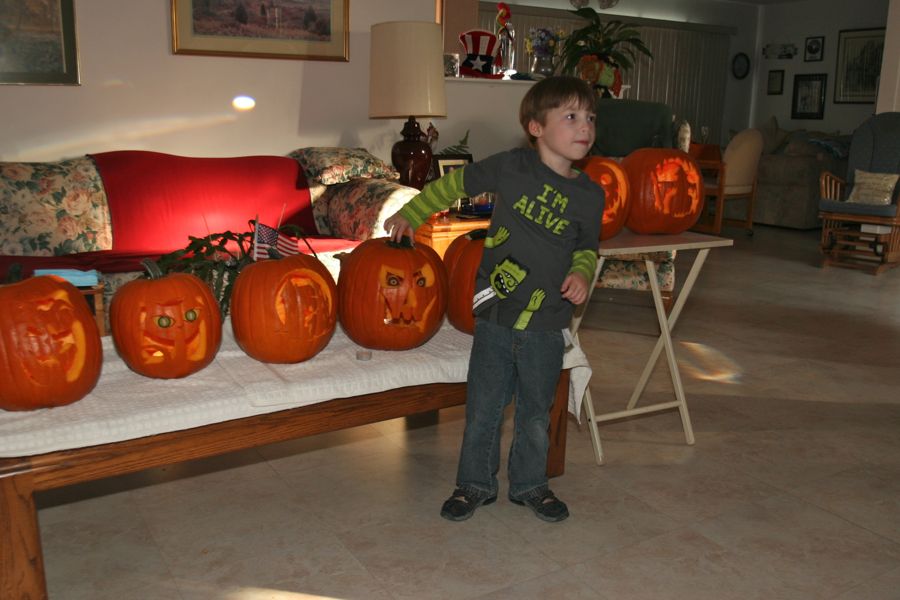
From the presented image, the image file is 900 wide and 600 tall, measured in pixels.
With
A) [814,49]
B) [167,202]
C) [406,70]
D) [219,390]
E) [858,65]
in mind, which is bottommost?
[219,390]

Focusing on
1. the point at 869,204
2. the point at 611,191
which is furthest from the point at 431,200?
the point at 869,204

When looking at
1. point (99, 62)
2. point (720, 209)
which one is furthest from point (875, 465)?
point (720, 209)

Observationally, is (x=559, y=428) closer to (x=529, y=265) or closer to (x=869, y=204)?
(x=529, y=265)

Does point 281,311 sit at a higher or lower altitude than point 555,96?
lower

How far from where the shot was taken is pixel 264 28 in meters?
4.51

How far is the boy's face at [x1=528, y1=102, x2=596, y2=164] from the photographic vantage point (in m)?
2.00

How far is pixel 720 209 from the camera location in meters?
7.82

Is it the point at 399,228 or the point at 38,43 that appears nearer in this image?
the point at 399,228

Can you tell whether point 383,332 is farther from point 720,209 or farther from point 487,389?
point 720,209

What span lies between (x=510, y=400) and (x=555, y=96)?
79cm

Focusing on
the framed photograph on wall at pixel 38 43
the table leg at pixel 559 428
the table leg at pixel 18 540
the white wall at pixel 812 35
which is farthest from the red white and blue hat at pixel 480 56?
the white wall at pixel 812 35

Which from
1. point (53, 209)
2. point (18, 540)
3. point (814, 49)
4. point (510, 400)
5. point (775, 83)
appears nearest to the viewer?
→ point (18, 540)

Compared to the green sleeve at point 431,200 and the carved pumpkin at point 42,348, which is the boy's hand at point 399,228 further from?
the carved pumpkin at point 42,348

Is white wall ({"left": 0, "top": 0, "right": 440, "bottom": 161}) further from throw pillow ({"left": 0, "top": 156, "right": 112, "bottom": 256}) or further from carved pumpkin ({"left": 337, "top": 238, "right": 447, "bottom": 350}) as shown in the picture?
carved pumpkin ({"left": 337, "top": 238, "right": 447, "bottom": 350})
